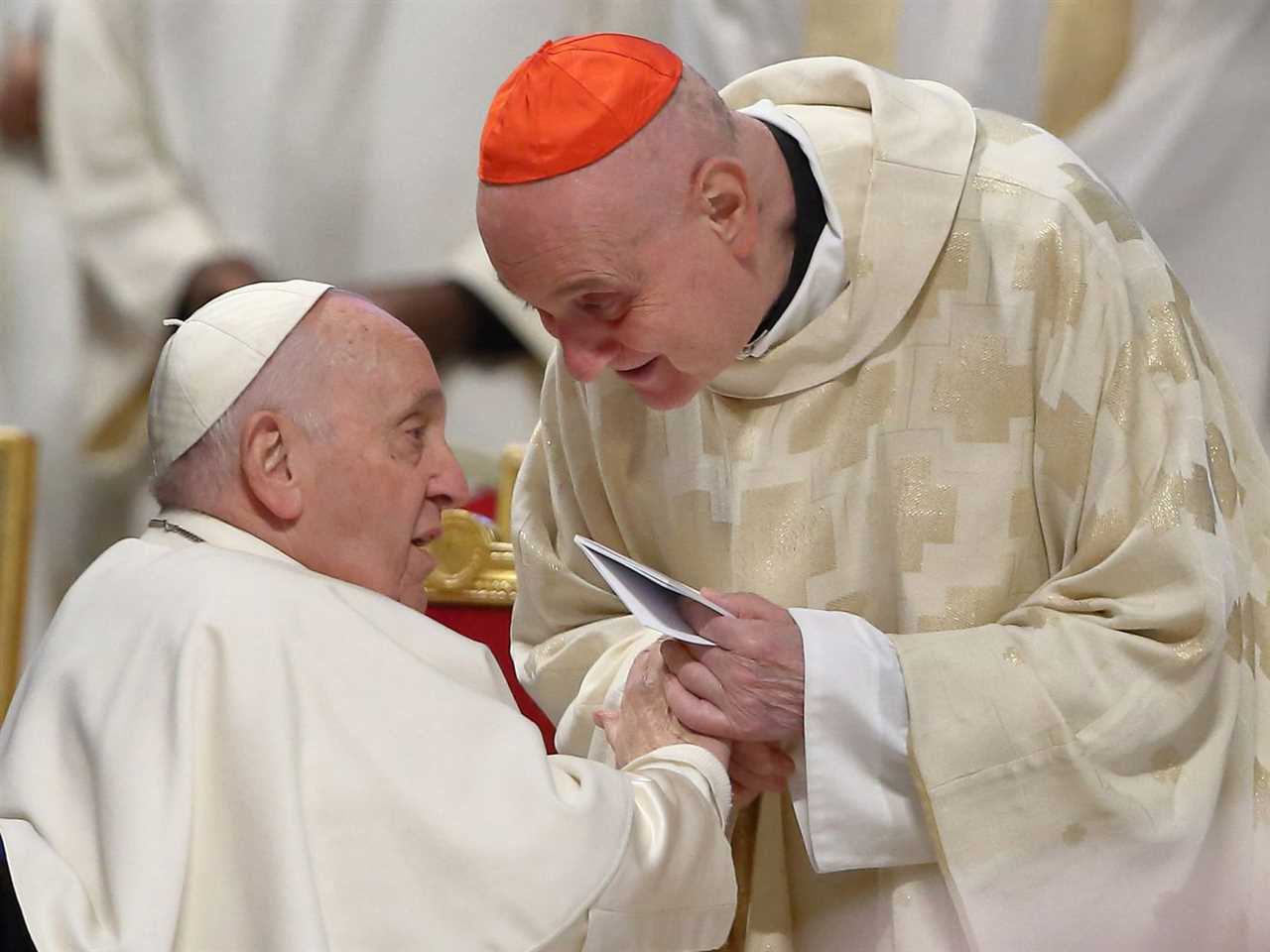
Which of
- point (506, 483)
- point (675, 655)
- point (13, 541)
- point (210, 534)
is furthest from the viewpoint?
point (13, 541)

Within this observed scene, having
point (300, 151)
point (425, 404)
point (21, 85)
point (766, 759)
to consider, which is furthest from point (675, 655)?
point (21, 85)

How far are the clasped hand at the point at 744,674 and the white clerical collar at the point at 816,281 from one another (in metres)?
0.43

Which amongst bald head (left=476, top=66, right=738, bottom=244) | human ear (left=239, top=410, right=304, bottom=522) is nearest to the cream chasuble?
human ear (left=239, top=410, right=304, bottom=522)

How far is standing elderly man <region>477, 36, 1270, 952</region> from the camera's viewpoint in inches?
96.7

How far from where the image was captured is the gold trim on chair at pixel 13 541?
4.72 m

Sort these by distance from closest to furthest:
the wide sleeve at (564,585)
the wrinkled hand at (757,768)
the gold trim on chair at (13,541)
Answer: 1. the wrinkled hand at (757,768)
2. the wide sleeve at (564,585)
3. the gold trim on chair at (13,541)

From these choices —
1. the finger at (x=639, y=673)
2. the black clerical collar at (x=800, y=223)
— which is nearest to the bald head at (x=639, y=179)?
the black clerical collar at (x=800, y=223)

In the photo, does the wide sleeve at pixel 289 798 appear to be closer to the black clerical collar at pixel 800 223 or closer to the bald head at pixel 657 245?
the bald head at pixel 657 245

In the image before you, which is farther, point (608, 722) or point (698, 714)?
point (608, 722)

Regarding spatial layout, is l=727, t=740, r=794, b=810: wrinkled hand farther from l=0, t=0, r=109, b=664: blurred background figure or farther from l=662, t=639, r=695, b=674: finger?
l=0, t=0, r=109, b=664: blurred background figure

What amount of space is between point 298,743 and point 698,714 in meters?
0.64

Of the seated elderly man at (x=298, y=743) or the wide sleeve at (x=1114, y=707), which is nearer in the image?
the seated elderly man at (x=298, y=743)

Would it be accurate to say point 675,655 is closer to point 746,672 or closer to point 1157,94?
point 746,672

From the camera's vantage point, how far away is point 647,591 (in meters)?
2.36
